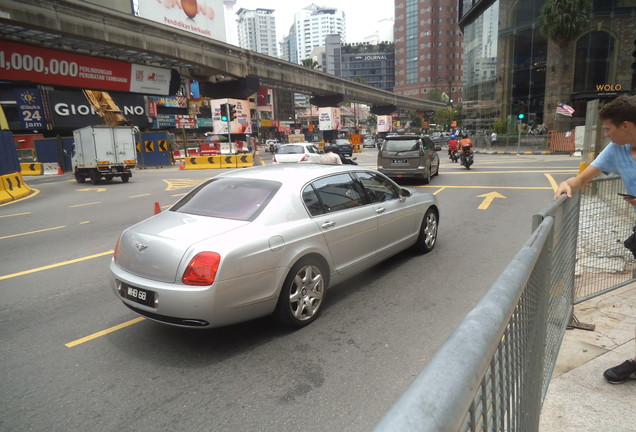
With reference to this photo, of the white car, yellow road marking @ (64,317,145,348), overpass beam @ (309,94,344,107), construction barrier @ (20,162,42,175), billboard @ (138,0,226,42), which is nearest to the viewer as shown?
yellow road marking @ (64,317,145,348)

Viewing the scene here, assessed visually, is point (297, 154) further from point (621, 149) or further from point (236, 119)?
point (621, 149)

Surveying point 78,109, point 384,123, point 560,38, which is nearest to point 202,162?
point 78,109

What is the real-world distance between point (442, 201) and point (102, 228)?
28.0 feet

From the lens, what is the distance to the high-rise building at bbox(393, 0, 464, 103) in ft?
412

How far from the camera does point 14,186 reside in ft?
55.3

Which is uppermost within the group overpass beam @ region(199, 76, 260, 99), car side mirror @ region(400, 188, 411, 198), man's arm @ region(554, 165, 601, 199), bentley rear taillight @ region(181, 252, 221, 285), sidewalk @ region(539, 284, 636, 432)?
overpass beam @ region(199, 76, 260, 99)

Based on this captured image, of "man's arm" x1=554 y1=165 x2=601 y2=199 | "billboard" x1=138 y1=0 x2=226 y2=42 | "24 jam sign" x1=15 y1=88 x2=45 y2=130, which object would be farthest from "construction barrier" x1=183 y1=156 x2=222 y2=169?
"man's arm" x1=554 y1=165 x2=601 y2=199

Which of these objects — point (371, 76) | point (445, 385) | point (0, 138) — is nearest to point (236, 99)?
point (0, 138)

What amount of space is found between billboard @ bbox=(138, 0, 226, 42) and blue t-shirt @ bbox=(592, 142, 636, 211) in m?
34.1

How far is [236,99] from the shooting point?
114 feet

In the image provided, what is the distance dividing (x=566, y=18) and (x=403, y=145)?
30180 millimetres

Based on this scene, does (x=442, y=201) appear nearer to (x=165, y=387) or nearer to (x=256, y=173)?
(x=256, y=173)

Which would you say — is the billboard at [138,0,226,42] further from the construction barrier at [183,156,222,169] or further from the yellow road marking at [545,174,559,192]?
the yellow road marking at [545,174,559,192]

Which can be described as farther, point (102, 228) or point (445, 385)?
point (102, 228)
